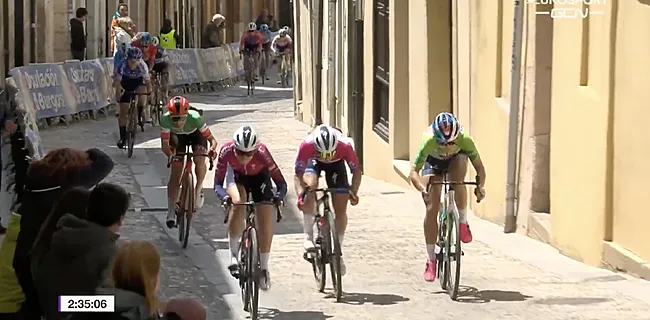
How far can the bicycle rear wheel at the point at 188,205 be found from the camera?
1300 centimetres

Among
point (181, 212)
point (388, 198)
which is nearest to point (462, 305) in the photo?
point (181, 212)

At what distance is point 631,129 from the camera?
11.1 meters

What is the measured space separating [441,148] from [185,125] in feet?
11.3

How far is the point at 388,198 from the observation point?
17250 millimetres

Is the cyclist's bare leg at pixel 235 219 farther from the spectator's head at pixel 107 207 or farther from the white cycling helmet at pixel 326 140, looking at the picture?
the spectator's head at pixel 107 207

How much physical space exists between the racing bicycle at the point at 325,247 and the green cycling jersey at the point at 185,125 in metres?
2.86

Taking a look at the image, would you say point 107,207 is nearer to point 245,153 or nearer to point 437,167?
point 245,153

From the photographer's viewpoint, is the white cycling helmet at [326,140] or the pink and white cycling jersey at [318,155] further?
the pink and white cycling jersey at [318,155]

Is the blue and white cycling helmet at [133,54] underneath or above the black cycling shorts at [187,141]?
above

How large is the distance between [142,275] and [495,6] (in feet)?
35.4

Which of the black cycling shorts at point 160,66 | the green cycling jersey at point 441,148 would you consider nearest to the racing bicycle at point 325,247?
the green cycling jersey at point 441,148

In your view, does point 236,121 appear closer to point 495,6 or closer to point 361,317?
point 495,6

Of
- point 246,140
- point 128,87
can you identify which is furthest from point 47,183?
point 128,87
